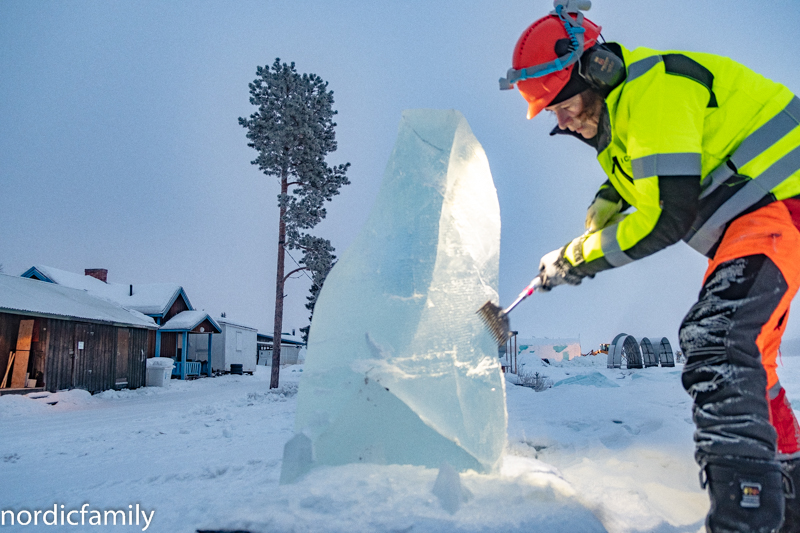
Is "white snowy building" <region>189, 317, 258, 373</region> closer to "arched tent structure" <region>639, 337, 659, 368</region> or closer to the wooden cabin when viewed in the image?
the wooden cabin

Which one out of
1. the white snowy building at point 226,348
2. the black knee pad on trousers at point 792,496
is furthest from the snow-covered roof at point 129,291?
the black knee pad on trousers at point 792,496

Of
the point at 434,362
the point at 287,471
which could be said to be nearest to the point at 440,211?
the point at 434,362

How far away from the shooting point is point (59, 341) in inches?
→ 526

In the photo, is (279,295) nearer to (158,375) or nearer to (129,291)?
(158,375)

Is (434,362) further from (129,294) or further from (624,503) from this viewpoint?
(129,294)

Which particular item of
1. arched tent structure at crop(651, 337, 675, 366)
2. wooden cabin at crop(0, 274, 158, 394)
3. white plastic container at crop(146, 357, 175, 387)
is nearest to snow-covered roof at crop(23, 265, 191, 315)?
white plastic container at crop(146, 357, 175, 387)

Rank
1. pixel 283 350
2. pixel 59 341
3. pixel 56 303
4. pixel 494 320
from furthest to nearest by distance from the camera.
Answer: pixel 283 350 < pixel 56 303 < pixel 59 341 < pixel 494 320

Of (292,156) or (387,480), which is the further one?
(292,156)

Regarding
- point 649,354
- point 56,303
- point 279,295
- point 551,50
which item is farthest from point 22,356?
point 649,354

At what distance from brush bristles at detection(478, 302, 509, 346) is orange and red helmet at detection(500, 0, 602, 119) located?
1.03 meters

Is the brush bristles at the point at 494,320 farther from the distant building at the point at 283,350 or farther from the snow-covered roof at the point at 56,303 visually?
the distant building at the point at 283,350

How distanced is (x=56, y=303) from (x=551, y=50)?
54.1 feet

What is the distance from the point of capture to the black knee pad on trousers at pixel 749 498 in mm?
1271

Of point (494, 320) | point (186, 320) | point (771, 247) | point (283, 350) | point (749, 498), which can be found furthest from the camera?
point (283, 350)
